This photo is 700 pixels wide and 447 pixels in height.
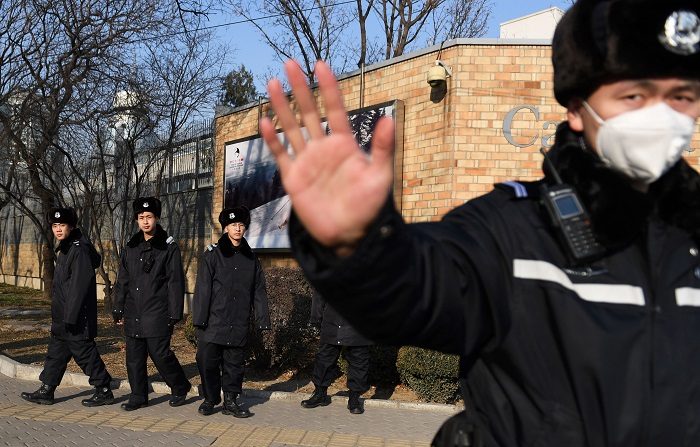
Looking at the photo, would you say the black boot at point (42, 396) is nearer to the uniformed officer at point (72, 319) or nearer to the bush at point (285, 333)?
the uniformed officer at point (72, 319)

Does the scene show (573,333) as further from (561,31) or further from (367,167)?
(561,31)

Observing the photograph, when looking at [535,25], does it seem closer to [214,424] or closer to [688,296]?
[214,424]

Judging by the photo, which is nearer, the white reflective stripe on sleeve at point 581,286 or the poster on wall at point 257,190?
the white reflective stripe on sleeve at point 581,286

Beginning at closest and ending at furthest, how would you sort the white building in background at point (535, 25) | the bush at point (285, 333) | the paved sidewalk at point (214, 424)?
the paved sidewalk at point (214, 424)
the bush at point (285, 333)
the white building in background at point (535, 25)

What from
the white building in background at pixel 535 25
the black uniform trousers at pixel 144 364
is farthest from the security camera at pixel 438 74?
the black uniform trousers at pixel 144 364

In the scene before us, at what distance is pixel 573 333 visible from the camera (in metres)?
1.52

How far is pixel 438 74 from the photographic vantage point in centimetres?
1025

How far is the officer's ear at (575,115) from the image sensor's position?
1.75 metres

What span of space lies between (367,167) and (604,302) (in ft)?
2.06

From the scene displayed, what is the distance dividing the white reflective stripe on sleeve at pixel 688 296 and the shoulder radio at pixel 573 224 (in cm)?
20

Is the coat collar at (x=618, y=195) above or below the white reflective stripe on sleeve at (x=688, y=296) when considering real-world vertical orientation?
above

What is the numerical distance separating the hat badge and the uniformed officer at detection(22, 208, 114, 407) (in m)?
7.33

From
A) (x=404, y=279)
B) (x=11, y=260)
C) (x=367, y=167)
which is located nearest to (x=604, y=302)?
(x=404, y=279)

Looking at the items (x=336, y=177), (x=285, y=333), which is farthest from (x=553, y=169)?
(x=285, y=333)
